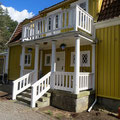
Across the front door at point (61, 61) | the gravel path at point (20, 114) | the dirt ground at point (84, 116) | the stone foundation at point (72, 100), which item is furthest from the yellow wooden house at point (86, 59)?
the front door at point (61, 61)

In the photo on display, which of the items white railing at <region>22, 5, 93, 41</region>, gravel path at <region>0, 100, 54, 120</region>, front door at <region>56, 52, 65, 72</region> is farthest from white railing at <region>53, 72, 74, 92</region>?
front door at <region>56, 52, 65, 72</region>

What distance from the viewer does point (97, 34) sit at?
6.70m

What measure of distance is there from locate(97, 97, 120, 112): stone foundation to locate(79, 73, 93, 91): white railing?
829mm

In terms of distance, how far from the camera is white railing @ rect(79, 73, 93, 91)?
5781 millimetres

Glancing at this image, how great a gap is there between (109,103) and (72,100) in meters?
1.86

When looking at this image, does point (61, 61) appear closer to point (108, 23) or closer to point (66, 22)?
point (66, 22)

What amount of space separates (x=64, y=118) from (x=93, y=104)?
6.51ft

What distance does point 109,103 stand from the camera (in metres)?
5.93

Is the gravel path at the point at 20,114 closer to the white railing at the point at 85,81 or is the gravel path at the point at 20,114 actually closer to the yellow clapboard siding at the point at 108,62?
the white railing at the point at 85,81

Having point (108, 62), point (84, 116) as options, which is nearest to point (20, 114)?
point (84, 116)

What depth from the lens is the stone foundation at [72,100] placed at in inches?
210

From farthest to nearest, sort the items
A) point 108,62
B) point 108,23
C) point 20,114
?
point 108,23, point 108,62, point 20,114

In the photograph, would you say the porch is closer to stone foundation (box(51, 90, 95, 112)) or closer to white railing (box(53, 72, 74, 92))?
white railing (box(53, 72, 74, 92))

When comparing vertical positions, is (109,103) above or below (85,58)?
below
